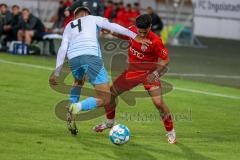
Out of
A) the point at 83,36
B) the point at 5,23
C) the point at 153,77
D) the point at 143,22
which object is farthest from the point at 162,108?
the point at 5,23

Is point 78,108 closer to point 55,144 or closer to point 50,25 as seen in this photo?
point 55,144

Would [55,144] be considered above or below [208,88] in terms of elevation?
above

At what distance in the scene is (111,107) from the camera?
12523 mm

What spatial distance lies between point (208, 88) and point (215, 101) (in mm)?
2504

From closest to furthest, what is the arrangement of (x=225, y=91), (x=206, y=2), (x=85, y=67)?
(x=85, y=67)
(x=225, y=91)
(x=206, y=2)

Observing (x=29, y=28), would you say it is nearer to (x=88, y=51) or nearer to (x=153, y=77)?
(x=88, y=51)

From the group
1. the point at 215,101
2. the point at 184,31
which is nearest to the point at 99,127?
the point at 215,101

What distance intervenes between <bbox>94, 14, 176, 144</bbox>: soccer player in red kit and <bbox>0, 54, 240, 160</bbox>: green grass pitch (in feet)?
1.28

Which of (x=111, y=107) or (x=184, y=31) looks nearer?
(x=111, y=107)

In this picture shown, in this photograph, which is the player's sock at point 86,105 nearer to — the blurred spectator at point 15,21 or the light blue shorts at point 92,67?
the light blue shorts at point 92,67

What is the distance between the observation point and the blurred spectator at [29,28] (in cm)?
2672

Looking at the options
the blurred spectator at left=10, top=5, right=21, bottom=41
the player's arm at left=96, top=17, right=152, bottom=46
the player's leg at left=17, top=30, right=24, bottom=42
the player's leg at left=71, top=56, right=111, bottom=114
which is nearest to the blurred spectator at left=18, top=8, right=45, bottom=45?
the player's leg at left=17, top=30, right=24, bottom=42

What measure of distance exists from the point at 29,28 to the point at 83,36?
15295 mm

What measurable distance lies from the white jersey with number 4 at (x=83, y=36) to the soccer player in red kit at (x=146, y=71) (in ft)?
0.99
